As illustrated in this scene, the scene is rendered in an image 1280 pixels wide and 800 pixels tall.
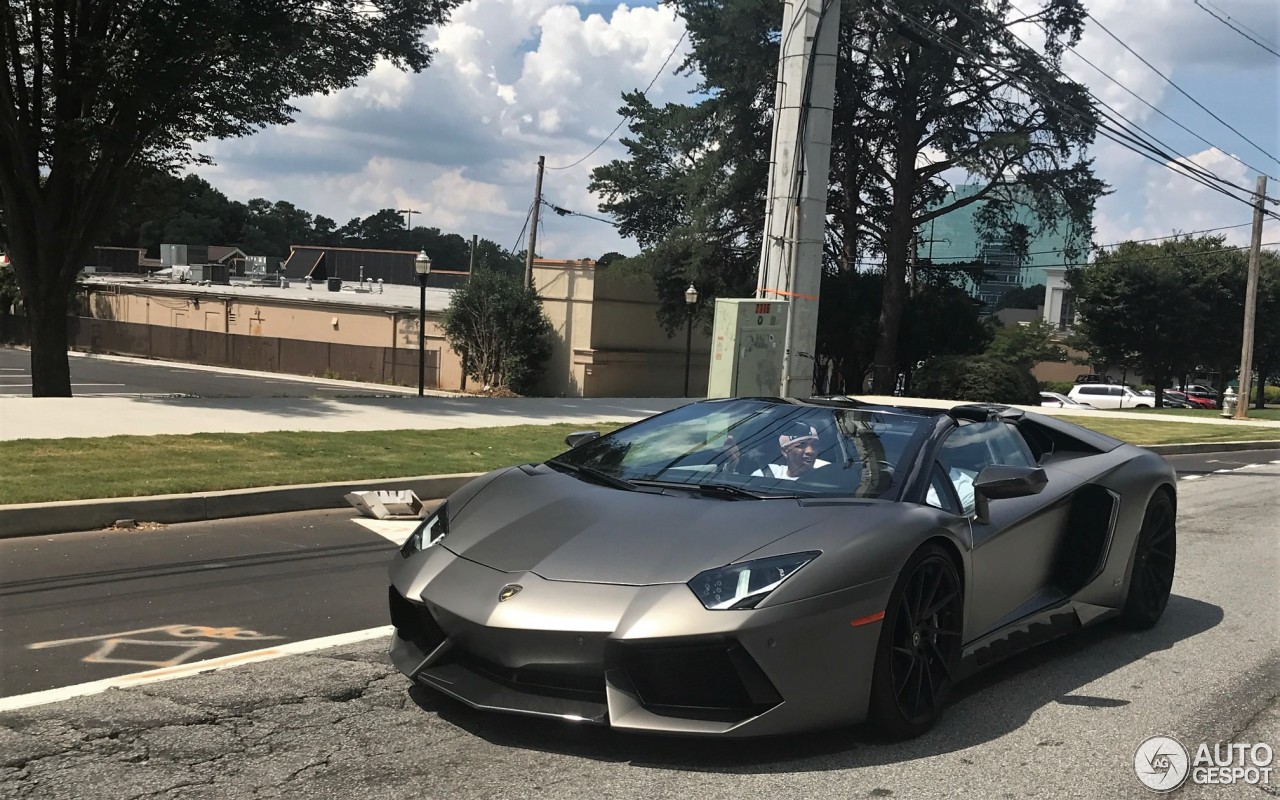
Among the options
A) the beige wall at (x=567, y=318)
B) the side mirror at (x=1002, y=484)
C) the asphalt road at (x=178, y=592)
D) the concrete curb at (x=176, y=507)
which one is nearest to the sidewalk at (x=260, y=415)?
the concrete curb at (x=176, y=507)

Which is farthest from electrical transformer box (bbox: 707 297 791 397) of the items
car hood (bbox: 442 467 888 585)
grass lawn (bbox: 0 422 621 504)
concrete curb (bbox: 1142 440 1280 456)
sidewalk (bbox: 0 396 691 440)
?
concrete curb (bbox: 1142 440 1280 456)

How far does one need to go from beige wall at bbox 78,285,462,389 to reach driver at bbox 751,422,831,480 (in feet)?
109

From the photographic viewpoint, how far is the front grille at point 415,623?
147 inches

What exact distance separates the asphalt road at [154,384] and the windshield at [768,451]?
21424mm

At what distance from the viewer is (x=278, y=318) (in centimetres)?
4769

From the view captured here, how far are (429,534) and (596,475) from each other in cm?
78

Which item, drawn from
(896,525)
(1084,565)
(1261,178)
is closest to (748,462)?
(896,525)

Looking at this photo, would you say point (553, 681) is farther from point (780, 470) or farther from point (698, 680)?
point (780, 470)

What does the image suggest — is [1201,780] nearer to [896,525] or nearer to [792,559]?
[896,525]

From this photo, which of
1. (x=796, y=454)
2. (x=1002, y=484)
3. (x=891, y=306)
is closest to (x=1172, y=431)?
(x=891, y=306)

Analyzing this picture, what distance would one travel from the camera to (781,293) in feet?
36.3

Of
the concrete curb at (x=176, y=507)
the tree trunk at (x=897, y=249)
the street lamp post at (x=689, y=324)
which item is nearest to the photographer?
the concrete curb at (x=176, y=507)

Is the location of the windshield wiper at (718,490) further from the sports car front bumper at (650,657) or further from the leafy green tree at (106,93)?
the leafy green tree at (106,93)

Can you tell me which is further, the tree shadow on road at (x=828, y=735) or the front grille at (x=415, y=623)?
the front grille at (x=415, y=623)
